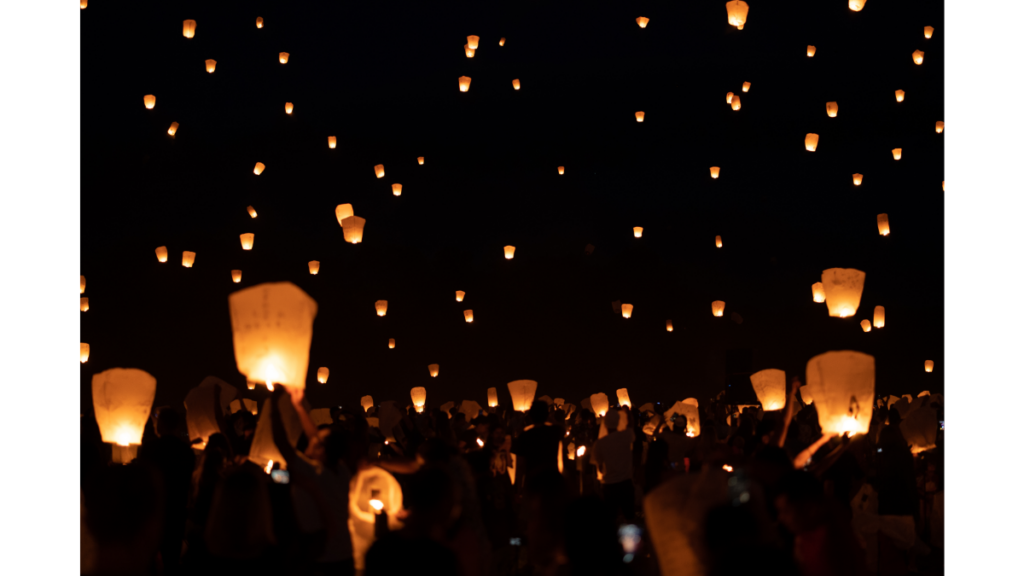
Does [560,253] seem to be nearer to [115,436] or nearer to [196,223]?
[196,223]

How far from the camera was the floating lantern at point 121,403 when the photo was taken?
524 cm

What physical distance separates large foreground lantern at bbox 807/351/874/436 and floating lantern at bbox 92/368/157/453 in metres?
3.73

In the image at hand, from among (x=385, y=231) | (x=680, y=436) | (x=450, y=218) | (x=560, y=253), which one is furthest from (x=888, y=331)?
(x=680, y=436)

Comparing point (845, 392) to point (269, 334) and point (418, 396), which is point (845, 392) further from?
point (418, 396)

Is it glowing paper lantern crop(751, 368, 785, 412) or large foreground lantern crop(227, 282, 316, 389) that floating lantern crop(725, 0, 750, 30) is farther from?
large foreground lantern crop(227, 282, 316, 389)

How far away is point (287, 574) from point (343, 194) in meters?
23.5

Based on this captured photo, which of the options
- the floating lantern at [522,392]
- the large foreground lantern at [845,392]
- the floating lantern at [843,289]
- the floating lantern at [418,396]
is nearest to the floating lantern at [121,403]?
the large foreground lantern at [845,392]

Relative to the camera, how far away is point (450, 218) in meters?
29.1

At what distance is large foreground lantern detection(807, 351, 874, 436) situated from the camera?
4434 millimetres

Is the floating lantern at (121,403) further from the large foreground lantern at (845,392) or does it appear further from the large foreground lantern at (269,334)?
the large foreground lantern at (845,392)

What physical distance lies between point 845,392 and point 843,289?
→ 4467 mm

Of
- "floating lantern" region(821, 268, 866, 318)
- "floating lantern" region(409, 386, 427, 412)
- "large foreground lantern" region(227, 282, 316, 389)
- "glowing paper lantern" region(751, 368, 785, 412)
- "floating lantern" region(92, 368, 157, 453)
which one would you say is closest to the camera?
"large foreground lantern" region(227, 282, 316, 389)

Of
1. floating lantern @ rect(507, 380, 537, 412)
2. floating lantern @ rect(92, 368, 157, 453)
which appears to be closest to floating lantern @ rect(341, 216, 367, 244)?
floating lantern @ rect(507, 380, 537, 412)

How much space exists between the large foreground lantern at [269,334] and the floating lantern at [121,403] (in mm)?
2071
